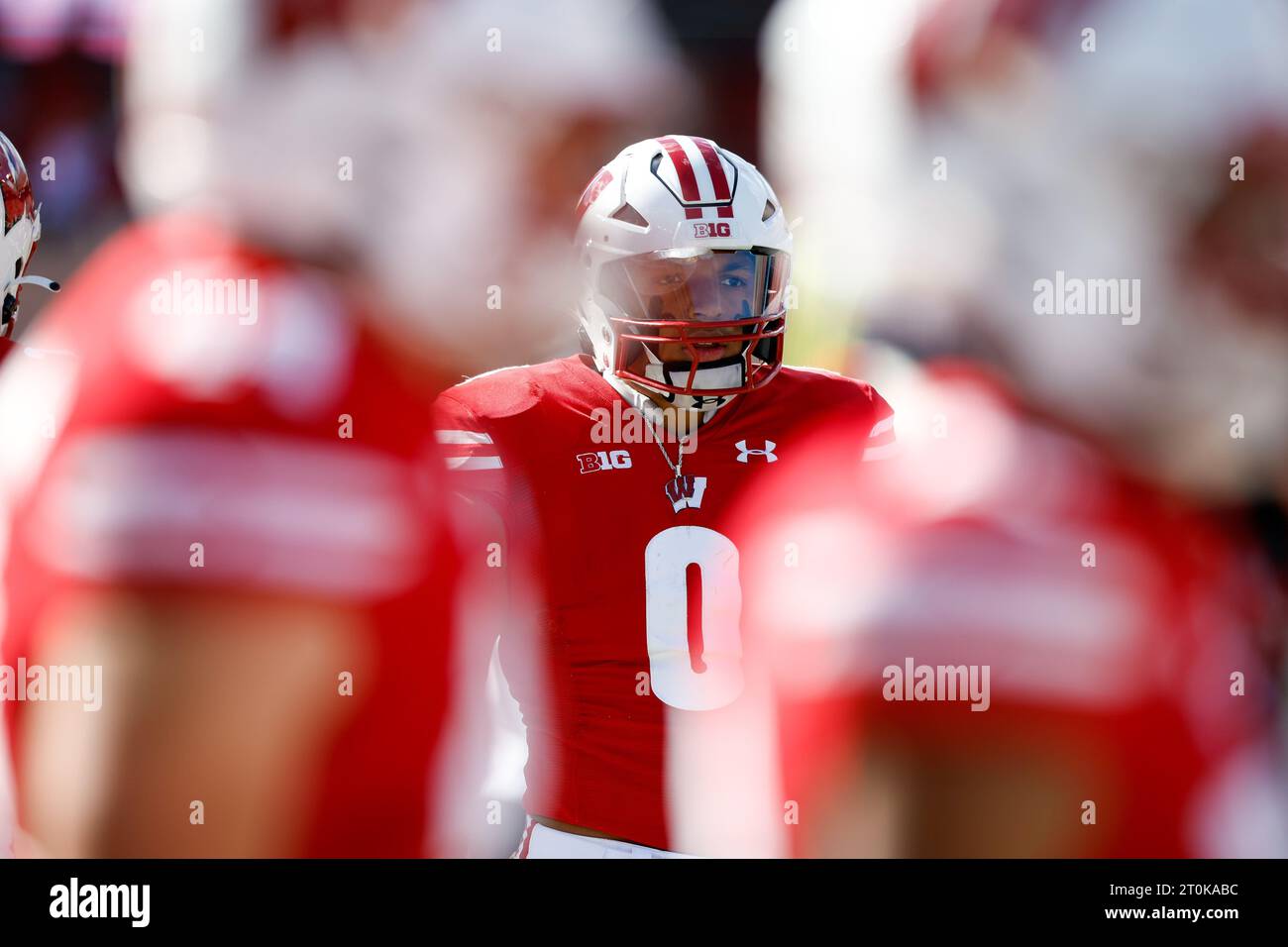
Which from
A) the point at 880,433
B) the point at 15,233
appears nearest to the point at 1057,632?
the point at 880,433

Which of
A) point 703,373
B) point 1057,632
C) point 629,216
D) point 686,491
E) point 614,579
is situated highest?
point 629,216

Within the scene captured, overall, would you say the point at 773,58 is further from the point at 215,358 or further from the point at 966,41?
the point at 215,358

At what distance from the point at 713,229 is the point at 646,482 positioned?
37 centimetres

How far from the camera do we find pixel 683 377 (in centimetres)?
158

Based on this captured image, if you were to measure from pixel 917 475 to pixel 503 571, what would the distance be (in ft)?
2.13

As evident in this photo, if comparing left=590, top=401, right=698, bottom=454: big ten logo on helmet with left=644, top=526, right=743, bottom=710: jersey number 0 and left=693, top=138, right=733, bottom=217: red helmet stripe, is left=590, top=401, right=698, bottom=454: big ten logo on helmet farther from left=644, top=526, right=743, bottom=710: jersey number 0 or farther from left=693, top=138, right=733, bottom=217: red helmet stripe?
left=693, top=138, right=733, bottom=217: red helmet stripe

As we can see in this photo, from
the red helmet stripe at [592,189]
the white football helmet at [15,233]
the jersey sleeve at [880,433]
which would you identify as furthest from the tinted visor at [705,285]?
the white football helmet at [15,233]

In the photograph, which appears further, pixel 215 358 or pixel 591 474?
pixel 215 358

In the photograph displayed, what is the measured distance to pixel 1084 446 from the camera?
5.64 ft

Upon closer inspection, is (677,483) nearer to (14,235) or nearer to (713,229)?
(713,229)

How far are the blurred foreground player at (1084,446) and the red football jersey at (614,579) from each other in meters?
0.29

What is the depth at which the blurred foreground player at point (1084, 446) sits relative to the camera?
1.70 m
